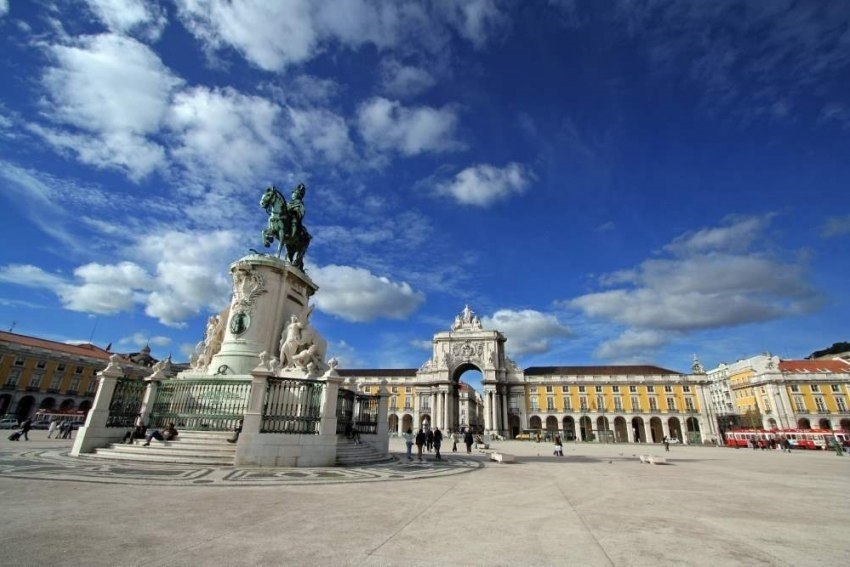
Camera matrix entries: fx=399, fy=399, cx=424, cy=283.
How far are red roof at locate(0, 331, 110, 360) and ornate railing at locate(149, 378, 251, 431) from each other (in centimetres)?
5754

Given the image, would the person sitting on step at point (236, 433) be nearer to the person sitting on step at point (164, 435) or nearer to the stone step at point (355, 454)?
the person sitting on step at point (164, 435)

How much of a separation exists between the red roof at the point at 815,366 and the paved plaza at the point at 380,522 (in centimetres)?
7560

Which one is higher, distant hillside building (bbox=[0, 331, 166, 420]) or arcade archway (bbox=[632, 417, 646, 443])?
distant hillside building (bbox=[0, 331, 166, 420])

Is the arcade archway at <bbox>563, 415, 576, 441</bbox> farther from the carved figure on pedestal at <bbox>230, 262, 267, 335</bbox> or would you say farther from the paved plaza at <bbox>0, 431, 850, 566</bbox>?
the carved figure on pedestal at <bbox>230, 262, 267, 335</bbox>

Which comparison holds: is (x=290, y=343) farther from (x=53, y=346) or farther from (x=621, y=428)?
(x=621, y=428)

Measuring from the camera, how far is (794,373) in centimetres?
6156

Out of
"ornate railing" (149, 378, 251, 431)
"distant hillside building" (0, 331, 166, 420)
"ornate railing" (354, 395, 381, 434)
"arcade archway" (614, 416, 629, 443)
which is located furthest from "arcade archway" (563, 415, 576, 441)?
"ornate railing" (149, 378, 251, 431)

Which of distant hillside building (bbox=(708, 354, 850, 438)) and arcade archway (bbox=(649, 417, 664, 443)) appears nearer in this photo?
distant hillside building (bbox=(708, 354, 850, 438))

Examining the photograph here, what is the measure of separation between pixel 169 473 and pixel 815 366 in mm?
89195

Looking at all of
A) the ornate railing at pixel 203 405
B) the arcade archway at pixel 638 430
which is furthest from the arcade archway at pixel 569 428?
the ornate railing at pixel 203 405

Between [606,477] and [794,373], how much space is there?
7195cm

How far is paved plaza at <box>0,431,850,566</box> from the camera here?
3.91 meters

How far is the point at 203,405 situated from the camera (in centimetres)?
1258

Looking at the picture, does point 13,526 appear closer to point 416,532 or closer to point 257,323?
point 416,532
